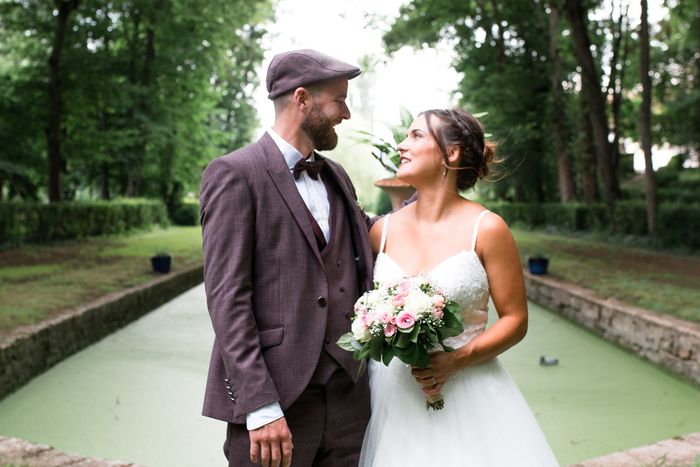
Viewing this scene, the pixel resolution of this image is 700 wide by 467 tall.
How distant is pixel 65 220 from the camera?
62.5ft

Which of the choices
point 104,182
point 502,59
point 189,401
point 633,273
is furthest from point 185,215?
point 189,401

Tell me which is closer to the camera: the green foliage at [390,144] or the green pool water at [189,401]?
the green foliage at [390,144]

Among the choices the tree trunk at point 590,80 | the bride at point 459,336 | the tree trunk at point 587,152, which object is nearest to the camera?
the bride at point 459,336

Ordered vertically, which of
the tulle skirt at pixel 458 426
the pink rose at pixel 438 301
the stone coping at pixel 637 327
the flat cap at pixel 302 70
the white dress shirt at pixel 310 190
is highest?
the flat cap at pixel 302 70

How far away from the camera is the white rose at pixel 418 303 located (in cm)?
211

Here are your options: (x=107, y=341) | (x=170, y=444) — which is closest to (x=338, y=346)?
(x=170, y=444)

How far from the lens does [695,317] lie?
7277 millimetres

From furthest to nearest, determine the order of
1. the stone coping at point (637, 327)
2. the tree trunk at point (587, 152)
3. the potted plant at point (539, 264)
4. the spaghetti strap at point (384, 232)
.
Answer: the tree trunk at point (587, 152), the potted plant at point (539, 264), the stone coping at point (637, 327), the spaghetti strap at point (384, 232)

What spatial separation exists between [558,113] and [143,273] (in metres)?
14.8

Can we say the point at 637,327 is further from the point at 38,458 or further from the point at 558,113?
the point at 558,113

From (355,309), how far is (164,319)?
8.44 meters

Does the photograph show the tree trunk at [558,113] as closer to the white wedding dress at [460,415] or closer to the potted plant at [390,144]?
the potted plant at [390,144]

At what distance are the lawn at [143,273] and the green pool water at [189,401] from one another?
2.41 feet

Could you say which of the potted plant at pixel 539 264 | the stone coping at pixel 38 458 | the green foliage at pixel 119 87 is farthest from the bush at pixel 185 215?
the stone coping at pixel 38 458
